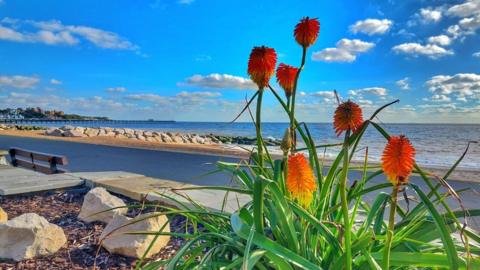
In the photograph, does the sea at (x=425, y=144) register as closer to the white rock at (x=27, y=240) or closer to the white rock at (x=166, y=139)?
the white rock at (x=27, y=240)

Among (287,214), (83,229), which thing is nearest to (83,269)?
(83,229)

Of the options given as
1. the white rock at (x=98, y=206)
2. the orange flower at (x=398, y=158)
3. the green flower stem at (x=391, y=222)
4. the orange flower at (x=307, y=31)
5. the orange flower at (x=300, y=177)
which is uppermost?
the orange flower at (x=307, y=31)

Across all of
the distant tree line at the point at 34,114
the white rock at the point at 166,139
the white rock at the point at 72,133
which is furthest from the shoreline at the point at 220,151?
the distant tree line at the point at 34,114

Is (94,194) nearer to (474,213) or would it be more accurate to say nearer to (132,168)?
(474,213)

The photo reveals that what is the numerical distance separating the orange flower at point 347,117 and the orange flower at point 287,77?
1.27 ft

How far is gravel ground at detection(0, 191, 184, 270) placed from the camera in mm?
2646

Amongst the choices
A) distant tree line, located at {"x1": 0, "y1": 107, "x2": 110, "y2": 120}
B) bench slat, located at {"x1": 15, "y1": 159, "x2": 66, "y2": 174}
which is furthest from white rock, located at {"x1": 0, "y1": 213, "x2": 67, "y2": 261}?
distant tree line, located at {"x1": 0, "y1": 107, "x2": 110, "y2": 120}

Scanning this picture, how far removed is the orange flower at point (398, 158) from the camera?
807mm

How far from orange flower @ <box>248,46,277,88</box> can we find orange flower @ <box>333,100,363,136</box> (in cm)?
35

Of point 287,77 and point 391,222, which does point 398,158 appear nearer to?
point 391,222

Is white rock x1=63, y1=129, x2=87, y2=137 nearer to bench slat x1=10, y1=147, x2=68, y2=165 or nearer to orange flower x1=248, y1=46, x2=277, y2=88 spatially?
bench slat x1=10, y1=147, x2=68, y2=165

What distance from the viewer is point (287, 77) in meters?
1.34

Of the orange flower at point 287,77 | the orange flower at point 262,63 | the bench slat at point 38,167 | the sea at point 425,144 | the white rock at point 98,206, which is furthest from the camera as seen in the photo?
the sea at point 425,144

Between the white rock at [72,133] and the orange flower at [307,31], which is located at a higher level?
the orange flower at [307,31]
